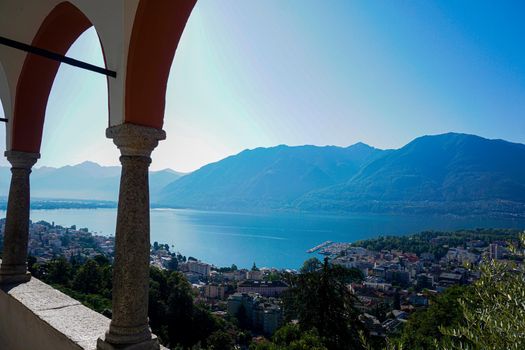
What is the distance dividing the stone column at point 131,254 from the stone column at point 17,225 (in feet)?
6.54

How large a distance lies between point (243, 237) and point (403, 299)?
55705 millimetres

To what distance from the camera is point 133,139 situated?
2.09m

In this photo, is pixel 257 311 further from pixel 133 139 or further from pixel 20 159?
pixel 133 139

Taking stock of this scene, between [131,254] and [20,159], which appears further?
[20,159]

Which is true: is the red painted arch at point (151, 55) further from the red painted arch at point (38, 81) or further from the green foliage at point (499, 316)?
the green foliage at point (499, 316)

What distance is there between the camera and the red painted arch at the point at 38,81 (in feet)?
10.9

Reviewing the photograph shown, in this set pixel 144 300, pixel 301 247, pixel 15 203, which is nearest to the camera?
pixel 144 300

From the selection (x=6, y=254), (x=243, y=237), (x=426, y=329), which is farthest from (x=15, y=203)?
(x=243, y=237)

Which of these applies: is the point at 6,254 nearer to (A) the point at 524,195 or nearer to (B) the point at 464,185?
(A) the point at 524,195

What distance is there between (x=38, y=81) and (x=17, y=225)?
1.45 meters

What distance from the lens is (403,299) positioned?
118ft

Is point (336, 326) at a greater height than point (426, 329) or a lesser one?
greater

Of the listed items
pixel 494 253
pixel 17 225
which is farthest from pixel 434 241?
pixel 17 225

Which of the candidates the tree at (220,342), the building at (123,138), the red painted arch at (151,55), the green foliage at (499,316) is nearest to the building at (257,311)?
the tree at (220,342)
